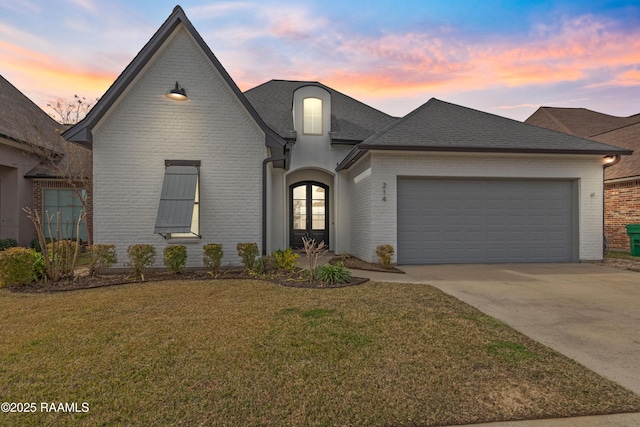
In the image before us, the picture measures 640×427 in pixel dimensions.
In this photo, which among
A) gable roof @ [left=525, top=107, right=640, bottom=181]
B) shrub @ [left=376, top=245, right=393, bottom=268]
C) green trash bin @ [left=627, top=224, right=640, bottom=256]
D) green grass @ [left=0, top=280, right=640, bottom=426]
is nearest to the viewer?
green grass @ [left=0, top=280, right=640, bottom=426]

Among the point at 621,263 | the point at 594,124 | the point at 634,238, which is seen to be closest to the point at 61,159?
the point at 621,263

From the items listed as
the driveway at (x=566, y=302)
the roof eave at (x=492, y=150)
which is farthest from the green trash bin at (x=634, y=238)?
the driveway at (x=566, y=302)

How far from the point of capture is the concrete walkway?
10.5 ft

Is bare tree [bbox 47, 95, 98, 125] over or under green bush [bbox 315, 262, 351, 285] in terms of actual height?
over

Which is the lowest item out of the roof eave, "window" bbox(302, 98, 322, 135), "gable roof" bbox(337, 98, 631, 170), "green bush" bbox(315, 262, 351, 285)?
"green bush" bbox(315, 262, 351, 285)

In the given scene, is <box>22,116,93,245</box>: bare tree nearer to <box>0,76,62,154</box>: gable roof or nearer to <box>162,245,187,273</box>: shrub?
<box>0,76,62,154</box>: gable roof

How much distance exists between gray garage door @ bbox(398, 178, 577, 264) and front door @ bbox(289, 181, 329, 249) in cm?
448

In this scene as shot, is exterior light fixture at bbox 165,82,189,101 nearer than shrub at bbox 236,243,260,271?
Yes

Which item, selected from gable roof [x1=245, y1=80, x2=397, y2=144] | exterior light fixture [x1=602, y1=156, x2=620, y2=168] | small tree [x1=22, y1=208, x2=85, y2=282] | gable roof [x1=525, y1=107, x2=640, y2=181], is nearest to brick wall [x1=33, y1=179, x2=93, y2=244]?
small tree [x1=22, y1=208, x2=85, y2=282]

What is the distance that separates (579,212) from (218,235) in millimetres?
11280

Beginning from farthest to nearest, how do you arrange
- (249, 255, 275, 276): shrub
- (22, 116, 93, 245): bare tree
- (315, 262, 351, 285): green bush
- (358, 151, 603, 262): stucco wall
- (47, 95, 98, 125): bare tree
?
(47, 95, 98, 125): bare tree
(22, 116, 93, 245): bare tree
(358, 151, 603, 262): stucco wall
(249, 255, 275, 276): shrub
(315, 262, 351, 285): green bush

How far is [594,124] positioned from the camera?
23234 millimetres

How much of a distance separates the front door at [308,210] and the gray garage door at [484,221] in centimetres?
448

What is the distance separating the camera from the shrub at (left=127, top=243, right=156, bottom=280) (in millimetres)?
7547
